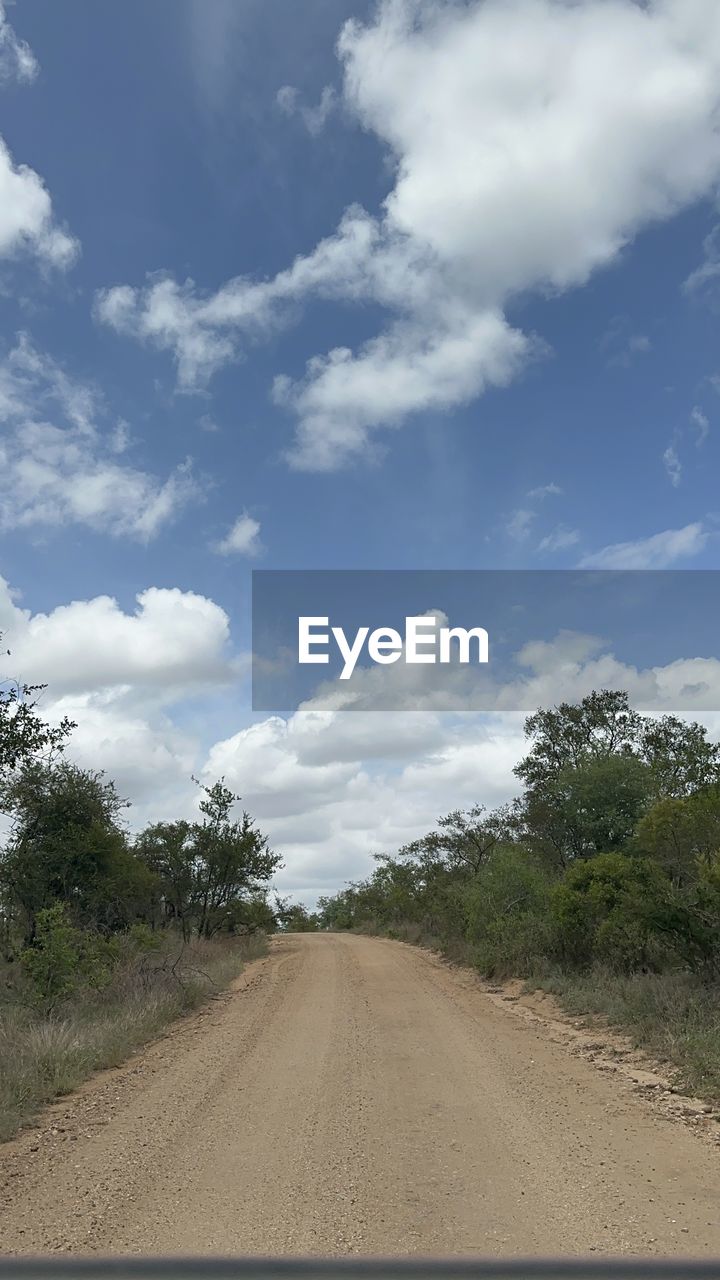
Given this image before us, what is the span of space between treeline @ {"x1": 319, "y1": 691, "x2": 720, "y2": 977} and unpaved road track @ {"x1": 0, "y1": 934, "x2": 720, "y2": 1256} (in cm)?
342

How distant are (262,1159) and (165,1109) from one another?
2.10 metres

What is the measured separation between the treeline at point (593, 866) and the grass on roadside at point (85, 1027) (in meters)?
7.16

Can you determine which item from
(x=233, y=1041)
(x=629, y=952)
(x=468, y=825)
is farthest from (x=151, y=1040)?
(x=468, y=825)

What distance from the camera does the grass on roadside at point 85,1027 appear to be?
8.98m

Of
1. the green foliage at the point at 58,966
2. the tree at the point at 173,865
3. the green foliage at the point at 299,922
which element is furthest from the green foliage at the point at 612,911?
the green foliage at the point at 299,922

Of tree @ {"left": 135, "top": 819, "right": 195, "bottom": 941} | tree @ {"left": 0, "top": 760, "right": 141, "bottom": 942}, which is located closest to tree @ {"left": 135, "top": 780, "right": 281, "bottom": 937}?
tree @ {"left": 135, "top": 819, "right": 195, "bottom": 941}

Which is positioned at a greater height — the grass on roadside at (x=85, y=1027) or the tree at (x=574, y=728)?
the tree at (x=574, y=728)

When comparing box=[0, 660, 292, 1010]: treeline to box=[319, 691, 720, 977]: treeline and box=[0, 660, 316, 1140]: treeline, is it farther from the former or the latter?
box=[319, 691, 720, 977]: treeline

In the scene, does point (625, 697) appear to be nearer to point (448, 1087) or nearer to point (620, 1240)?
point (448, 1087)

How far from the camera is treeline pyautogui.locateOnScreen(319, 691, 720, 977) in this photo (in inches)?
560

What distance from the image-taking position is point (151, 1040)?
12.7 meters

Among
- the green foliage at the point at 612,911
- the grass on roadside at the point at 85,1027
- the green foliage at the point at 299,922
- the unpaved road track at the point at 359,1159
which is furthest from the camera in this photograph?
the green foliage at the point at 299,922

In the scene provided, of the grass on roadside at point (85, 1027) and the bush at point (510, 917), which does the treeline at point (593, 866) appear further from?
the grass on roadside at point (85, 1027)

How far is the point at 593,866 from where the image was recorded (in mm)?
18062
